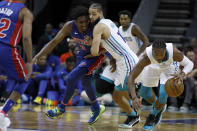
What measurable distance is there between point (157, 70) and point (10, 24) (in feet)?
7.37

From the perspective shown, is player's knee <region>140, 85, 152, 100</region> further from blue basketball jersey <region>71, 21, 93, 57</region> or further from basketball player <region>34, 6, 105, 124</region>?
blue basketball jersey <region>71, 21, 93, 57</region>

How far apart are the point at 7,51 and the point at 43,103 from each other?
5.97 meters

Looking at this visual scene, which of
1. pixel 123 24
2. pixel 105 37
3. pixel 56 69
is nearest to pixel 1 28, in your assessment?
pixel 105 37

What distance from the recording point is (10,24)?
5824mm

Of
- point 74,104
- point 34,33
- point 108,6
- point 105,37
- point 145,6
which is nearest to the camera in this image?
point 105,37

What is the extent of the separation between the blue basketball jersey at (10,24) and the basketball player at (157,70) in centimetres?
154

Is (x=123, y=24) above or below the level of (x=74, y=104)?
above

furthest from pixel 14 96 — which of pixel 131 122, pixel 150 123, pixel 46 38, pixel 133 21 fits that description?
pixel 133 21

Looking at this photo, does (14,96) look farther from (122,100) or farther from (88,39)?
(122,100)

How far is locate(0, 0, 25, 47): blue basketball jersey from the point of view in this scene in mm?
5801

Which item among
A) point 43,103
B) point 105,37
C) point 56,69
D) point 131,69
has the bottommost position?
point 43,103

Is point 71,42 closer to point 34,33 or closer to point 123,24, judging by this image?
point 123,24

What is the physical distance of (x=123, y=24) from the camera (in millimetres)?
9180

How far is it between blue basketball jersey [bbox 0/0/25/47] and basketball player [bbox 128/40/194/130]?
1544mm
